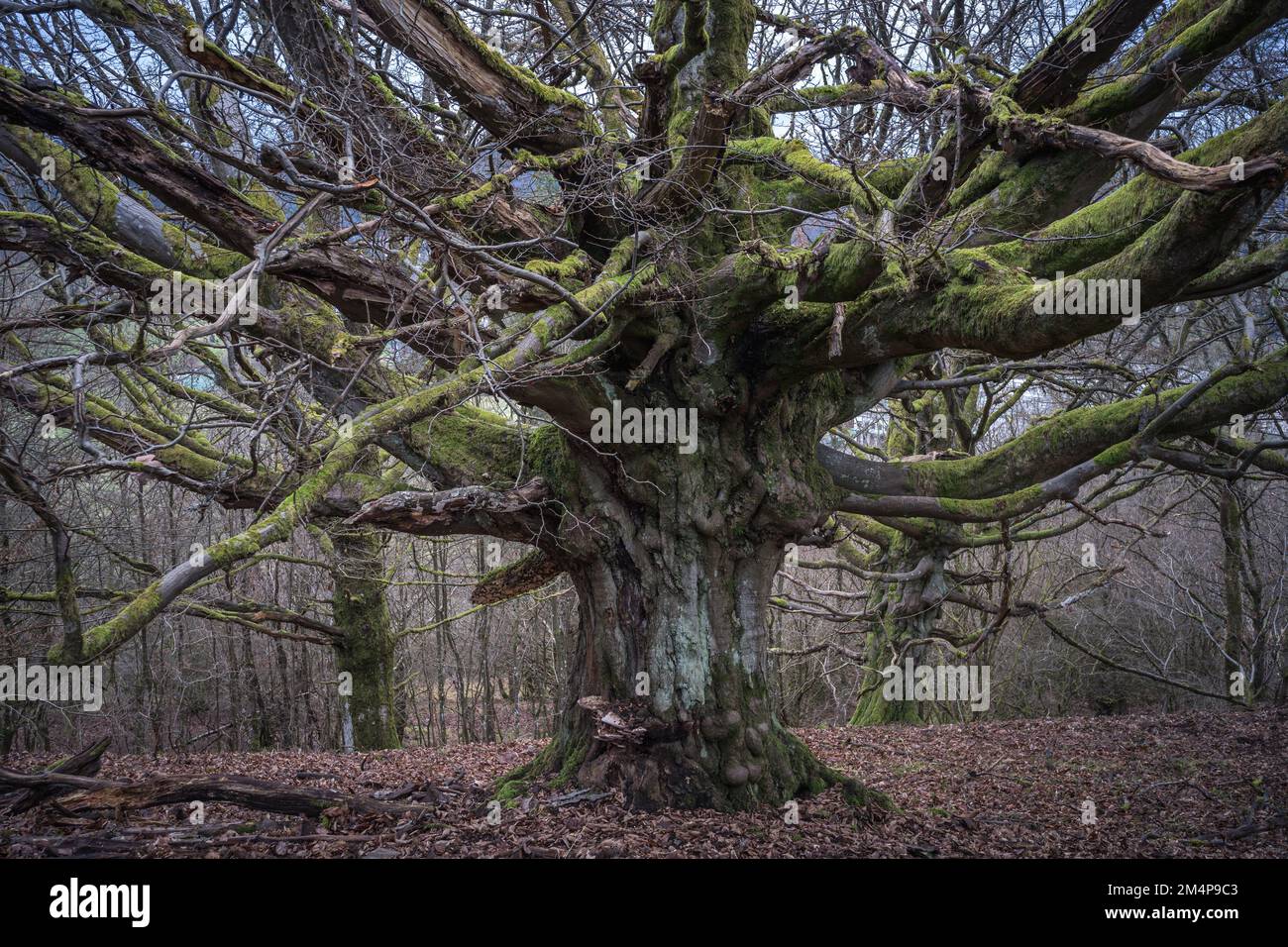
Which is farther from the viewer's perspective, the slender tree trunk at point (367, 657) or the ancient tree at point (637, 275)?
the slender tree trunk at point (367, 657)

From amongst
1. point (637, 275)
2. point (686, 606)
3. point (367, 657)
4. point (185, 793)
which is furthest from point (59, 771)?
point (367, 657)

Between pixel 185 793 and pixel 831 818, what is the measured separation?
4.03m

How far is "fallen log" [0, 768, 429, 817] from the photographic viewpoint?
15.3 ft

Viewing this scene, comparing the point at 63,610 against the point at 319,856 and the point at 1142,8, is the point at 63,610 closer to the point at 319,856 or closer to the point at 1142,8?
the point at 319,856

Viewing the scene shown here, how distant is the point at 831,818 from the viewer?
5129mm

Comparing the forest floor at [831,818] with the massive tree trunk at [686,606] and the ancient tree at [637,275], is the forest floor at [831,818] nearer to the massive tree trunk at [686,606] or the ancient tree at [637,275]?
the massive tree trunk at [686,606]

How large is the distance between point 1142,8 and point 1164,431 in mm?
3072

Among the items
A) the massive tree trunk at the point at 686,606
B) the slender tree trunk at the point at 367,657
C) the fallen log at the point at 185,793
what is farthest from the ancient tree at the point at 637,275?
the slender tree trunk at the point at 367,657

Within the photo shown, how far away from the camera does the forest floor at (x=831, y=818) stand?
447 cm

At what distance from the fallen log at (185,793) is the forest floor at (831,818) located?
3.5 inches

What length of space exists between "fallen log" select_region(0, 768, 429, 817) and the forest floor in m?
0.09

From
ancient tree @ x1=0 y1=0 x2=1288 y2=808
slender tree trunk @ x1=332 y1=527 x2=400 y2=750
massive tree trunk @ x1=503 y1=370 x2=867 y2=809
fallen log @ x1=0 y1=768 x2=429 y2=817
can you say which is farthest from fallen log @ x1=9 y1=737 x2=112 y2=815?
slender tree trunk @ x1=332 y1=527 x2=400 y2=750

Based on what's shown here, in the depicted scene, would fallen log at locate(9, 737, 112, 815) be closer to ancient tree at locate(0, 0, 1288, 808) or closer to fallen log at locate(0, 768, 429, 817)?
fallen log at locate(0, 768, 429, 817)

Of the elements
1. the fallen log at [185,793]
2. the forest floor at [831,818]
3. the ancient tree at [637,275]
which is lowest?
the forest floor at [831,818]
